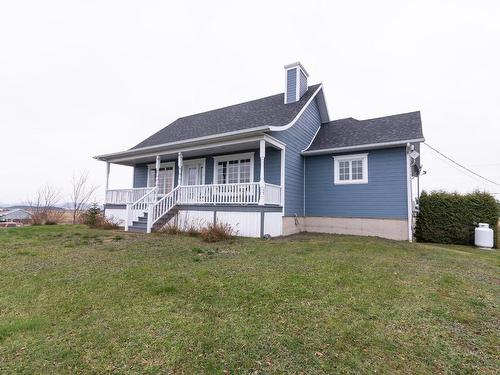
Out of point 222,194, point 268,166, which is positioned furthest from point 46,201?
point 268,166

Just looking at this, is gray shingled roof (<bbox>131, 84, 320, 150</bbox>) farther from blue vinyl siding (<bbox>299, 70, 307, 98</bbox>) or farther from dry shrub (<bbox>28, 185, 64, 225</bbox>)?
dry shrub (<bbox>28, 185, 64, 225</bbox>)

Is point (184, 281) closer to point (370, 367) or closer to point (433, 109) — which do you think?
point (370, 367)

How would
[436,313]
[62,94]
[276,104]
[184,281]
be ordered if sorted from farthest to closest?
[62,94] → [276,104] → [184,281] → [436,313]

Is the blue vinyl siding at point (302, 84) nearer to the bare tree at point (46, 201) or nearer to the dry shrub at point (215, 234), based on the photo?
the dry shrub at point (215, 234)

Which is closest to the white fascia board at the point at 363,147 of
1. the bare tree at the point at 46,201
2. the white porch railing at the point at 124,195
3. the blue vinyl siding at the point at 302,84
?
the blue vinyl siding at the point at 302,84

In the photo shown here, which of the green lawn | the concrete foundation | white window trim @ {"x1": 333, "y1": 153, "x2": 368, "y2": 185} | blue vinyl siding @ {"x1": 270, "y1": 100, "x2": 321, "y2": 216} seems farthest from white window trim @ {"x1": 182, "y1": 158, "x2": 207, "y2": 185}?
the green lawn

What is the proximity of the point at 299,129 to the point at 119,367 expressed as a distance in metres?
11.4

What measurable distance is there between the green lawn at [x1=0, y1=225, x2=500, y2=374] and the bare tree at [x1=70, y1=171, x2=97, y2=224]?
16180mm

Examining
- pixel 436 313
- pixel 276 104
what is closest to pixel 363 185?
pixel 276 104

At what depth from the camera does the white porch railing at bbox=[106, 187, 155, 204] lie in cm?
1386

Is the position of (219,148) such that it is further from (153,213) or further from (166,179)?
(166,179)

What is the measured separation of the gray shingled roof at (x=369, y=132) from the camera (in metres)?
10.5

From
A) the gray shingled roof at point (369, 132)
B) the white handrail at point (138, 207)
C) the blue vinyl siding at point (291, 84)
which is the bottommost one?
the white handrail at point (138, 207)

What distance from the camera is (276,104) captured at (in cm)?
1385
